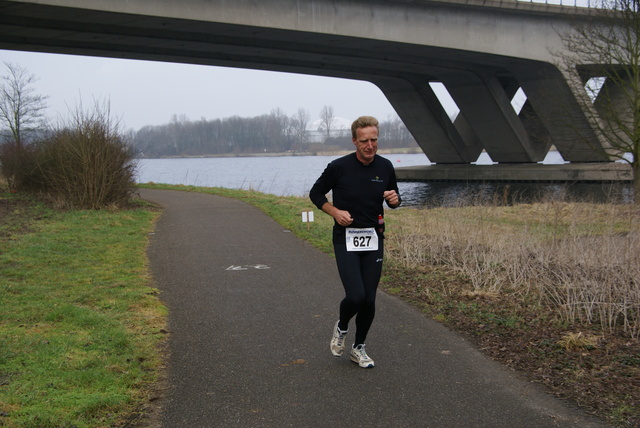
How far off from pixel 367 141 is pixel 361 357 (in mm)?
1850

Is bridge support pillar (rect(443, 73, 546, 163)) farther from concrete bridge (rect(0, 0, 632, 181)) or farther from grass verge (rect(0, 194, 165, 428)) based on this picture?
grass verge (rect(0, 194, 165, 428))

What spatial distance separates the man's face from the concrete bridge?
2130 cm

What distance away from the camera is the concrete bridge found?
2586 cm

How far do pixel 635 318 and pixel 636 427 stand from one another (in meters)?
2.64

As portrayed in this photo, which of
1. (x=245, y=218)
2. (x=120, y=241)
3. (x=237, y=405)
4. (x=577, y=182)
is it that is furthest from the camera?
(x=577, y=182)

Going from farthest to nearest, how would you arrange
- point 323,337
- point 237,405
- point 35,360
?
point 323,337 → point 35,360 → point 237,405

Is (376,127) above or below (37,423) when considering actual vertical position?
above

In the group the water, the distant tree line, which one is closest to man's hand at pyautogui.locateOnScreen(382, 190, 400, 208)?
the water

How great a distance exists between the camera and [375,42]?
3072 centimetres

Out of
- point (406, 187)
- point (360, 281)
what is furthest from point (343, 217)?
point (406, 187)

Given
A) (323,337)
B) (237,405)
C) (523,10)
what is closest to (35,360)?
(237,405)

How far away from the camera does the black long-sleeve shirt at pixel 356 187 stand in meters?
5.25

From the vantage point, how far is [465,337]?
623 centimetres

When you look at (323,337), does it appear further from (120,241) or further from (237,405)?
(120,241)
